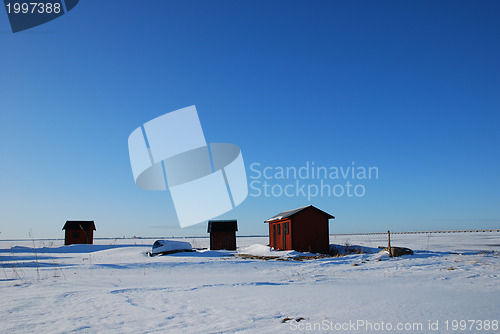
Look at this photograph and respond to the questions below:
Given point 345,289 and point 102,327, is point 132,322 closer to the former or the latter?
point 102,327

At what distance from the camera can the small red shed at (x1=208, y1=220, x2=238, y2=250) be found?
1372 inches

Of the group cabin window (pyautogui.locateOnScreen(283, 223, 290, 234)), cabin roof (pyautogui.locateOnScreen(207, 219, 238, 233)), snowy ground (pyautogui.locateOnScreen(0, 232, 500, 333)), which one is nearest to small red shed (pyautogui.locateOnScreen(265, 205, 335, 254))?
cabin window (pyautogui.locateOnScreen(283, 223, 290, 234))

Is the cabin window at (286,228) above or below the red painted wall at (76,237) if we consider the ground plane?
above

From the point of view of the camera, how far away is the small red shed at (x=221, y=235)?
1372 inches

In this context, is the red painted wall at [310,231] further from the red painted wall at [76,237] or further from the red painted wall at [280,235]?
the red painted wall at [76,237]

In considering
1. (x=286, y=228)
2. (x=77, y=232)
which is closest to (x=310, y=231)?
(x=286, y=228)

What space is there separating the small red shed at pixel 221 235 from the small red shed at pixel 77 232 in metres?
20.5

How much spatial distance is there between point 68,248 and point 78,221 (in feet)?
33.3

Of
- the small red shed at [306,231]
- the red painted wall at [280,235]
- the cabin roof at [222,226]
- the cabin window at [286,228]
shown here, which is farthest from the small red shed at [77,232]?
the small red shed at [306,231]

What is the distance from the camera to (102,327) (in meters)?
4.41

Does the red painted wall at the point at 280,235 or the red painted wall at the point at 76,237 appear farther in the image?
the red painted wall at the point at 76,237

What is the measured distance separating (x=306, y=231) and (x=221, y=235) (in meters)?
11.9

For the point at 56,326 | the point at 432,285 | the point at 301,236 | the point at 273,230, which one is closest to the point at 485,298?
the point at 432,285

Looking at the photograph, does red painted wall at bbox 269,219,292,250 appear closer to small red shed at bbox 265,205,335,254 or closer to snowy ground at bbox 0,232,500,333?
small red shed at bbox 265,205,335,254
